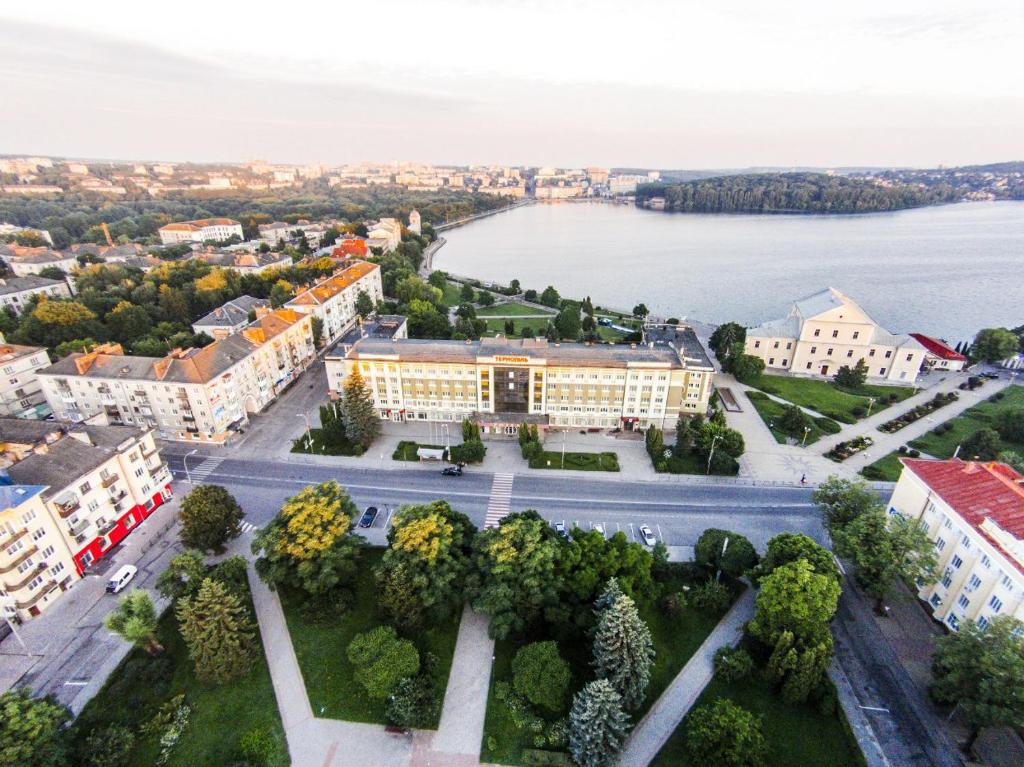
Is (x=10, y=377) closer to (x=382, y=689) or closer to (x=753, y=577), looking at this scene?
(x=382, y=689)

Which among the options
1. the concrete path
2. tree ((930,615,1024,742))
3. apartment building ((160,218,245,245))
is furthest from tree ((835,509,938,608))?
apartment building ((160,218,245,245))

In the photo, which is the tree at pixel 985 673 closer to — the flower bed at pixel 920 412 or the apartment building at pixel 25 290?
the flower bed at pixel 920 412

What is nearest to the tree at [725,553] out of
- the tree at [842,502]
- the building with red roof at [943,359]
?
the tree at [842,502]

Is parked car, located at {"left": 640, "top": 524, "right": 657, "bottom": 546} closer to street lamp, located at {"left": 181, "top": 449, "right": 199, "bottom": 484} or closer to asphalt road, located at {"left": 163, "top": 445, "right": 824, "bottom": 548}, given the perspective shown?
asphalt road, located at {"left": 163, "top": 445, "right": 824, "bottom": 548}

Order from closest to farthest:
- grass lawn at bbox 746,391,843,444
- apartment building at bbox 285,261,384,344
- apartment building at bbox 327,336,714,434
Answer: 1. apartment building at bbox 327,336,714,434
2. grass lawn at bbox 746,391,843,444
3. apartment building at bbox 285,261,384,344

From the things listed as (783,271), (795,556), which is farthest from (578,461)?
(783,271)

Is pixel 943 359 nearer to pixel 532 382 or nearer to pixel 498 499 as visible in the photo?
pixel 532 382
